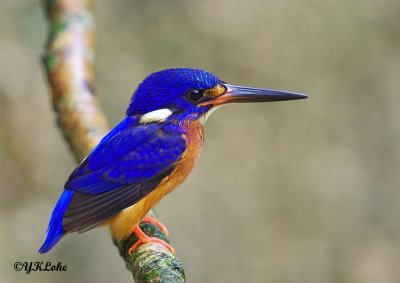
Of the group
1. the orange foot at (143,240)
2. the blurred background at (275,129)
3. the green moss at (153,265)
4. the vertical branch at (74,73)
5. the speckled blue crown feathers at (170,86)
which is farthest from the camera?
the blurred background at (275,129)

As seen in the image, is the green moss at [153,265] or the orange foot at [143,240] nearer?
the green moss at [153,265]

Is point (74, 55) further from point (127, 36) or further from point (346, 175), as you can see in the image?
point (346, 175)

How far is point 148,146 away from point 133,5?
2.57 m

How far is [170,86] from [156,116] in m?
0.15

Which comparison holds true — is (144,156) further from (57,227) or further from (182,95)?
(57,227)

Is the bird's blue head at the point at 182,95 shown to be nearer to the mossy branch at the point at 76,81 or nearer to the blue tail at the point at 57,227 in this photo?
the mossy branch at the point at 76,81

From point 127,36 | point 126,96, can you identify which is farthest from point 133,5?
point 126,96

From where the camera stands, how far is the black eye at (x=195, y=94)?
8.75 feet

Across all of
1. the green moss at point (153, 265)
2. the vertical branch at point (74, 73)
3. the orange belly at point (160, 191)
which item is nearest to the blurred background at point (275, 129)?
the vertical branch at point (74, 73)

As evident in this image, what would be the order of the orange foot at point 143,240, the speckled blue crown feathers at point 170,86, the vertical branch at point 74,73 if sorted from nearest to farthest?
the orange foot at point 143,240 → the speckled blue crown feathers at point 170,86 → the vertical branch at point 74,73

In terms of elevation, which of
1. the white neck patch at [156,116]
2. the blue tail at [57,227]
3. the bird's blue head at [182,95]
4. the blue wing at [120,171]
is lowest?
the blue tail at [57,227]

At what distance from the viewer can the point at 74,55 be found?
9.92ft

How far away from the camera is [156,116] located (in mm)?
2670

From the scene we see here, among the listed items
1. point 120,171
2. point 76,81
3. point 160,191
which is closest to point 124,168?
point 120,171
